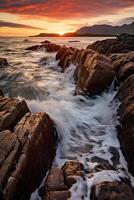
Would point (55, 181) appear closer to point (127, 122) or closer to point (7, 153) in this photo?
point (7, 153)

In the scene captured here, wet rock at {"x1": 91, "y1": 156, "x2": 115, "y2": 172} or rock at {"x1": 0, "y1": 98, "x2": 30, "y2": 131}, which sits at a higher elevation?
rock at {"x1": 0, "y1": 98, "x2": 30, "y2": 131}

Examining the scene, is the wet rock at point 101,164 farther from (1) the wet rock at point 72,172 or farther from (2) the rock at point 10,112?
(2) the rock at point 10,112

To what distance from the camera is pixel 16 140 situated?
6348mm

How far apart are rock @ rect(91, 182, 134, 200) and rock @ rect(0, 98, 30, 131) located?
297cm

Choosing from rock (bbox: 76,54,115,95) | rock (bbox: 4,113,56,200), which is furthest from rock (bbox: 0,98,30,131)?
rock (bbox: 76,54,115,95)

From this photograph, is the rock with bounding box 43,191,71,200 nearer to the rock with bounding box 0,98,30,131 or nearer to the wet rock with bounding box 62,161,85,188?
the wet rock with bounding box 62,161,85,188

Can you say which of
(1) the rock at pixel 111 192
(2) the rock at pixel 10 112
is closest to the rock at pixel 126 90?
(2) the rock at pixel 10 112

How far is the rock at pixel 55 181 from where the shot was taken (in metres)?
5.59

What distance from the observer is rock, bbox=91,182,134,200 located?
17.2ft

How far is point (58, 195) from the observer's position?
17.5 feet

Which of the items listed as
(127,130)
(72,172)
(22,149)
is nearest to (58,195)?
(72,172)

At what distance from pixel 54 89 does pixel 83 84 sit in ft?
9.68

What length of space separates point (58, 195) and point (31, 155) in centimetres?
131

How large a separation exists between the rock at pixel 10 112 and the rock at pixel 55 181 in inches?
76.2
